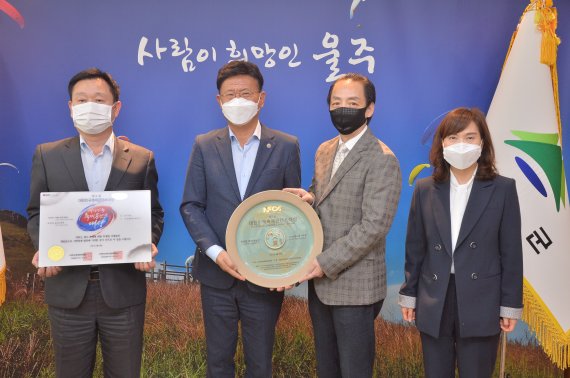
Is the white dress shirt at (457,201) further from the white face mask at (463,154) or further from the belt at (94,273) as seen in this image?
the belt at (94,273)

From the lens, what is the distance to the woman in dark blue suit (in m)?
1.97

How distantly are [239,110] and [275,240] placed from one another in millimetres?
603

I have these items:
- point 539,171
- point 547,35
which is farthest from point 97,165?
point 547,35

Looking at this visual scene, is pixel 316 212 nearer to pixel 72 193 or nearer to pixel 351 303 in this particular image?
pixel 351 303

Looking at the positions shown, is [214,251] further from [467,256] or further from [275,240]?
[467,256]

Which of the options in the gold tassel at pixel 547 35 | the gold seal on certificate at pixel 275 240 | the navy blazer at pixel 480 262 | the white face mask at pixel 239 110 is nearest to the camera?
the navy blazer at pixel 480 262

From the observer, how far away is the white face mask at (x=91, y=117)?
2.16m

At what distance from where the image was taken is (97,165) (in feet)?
7.27

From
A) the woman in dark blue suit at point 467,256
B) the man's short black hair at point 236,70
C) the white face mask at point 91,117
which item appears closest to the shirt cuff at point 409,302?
the woman in dark blue suit at point 467,256

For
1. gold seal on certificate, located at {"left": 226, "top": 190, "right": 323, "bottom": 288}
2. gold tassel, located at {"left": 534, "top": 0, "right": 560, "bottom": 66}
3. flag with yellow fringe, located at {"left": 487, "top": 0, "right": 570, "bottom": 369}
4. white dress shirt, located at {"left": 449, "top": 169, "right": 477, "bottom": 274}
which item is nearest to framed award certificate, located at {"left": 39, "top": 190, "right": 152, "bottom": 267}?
gold seal on certificate, located at {"left": 226, "top": 190, "right": 323, "bottom": 288}

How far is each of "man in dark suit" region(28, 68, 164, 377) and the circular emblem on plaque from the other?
492 millimetres

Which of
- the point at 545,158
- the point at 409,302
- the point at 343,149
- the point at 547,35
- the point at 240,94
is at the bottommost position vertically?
the point at 409,302

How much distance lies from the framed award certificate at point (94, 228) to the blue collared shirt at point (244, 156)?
0.42 meters

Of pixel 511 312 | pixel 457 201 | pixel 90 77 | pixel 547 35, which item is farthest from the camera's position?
pixel 547 35
